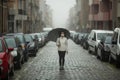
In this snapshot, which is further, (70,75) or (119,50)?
(119,50)

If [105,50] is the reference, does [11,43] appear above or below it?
above

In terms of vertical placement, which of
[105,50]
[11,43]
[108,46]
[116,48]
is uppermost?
[11,43]

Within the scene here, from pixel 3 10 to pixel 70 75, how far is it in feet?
132

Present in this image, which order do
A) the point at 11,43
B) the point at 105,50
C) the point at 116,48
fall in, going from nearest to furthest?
the point at 116,48 → the point at 11,43 → the point at 105,50

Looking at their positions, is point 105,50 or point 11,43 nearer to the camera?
point 11,43

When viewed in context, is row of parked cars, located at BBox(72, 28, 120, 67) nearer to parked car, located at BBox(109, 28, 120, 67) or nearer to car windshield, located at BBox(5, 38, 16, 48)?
parked car, located at BBox(109, 28, 120, 67)

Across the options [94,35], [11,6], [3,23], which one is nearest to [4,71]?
[94,35]

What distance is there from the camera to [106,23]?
71062 millimetres

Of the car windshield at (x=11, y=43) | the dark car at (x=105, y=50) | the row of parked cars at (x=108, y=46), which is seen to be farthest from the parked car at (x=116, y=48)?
the car windshield at (x=11, y=43)

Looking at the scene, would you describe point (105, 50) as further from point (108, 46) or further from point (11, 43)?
point (11, 43)

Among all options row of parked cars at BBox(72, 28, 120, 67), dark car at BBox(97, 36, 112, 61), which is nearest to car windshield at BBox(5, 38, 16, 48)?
row of parked cars at BBox(72, 28, 120, 67)

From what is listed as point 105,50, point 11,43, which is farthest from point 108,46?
point 11,43

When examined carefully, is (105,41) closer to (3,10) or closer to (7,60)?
(7,60)

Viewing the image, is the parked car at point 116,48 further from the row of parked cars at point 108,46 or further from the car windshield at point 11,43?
the car windshield at point 11,43
